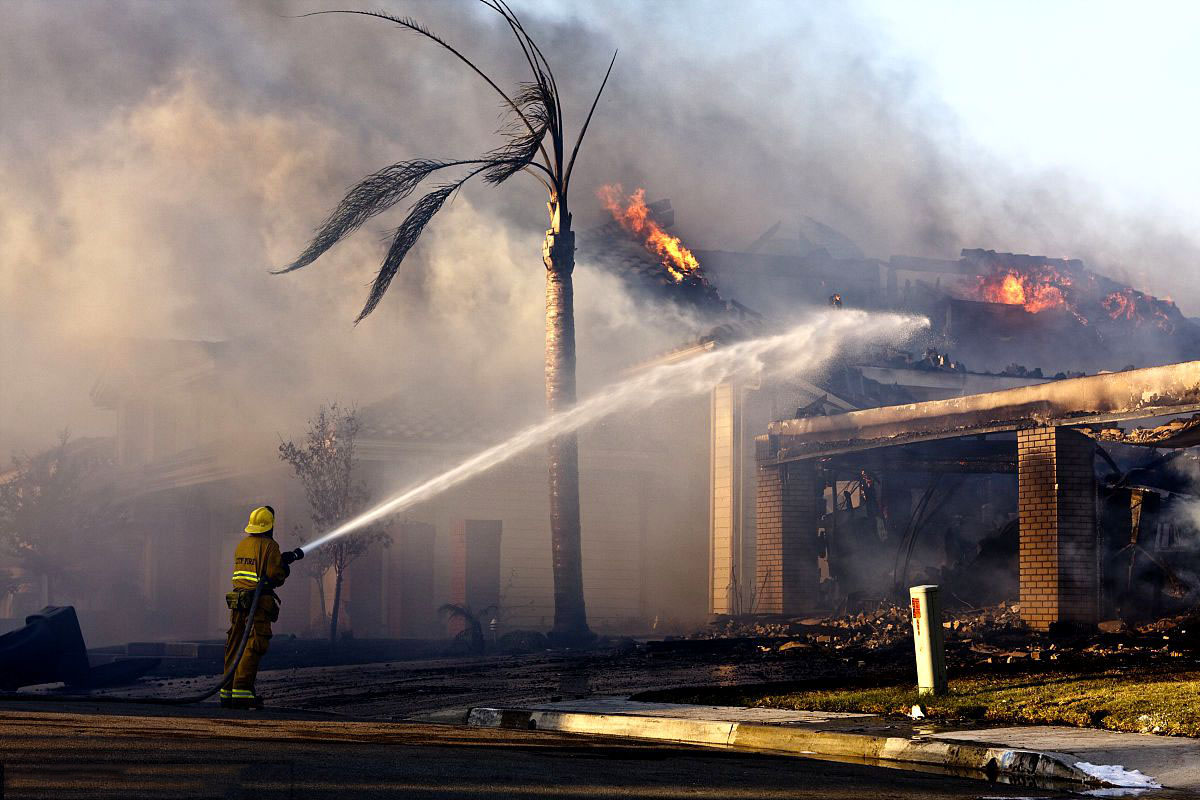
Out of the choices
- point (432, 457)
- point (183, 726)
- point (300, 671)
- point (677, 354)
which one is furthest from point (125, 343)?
point (183, 726)

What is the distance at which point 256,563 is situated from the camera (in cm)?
1274

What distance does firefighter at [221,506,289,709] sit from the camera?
500 inches

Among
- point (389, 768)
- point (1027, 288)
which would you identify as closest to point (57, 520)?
point (1027, 288)

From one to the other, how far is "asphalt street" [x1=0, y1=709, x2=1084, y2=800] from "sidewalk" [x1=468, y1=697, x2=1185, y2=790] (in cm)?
32

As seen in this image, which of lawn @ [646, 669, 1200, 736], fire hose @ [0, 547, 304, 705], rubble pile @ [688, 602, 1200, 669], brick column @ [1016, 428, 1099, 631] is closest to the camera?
lawn @ [646, 669, 1200, 736]

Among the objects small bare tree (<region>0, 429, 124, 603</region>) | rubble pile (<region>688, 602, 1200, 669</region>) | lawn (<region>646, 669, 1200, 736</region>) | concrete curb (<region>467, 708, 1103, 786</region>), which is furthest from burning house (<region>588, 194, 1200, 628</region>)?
small bare tree (<region>0, 429, 124, 603</region>)

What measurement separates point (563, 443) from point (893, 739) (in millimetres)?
13839

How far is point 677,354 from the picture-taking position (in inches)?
1133

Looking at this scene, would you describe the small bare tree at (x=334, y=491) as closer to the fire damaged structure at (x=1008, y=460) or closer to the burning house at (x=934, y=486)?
the burning house at (x=934, y=486)

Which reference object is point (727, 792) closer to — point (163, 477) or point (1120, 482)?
point (1120, 482)

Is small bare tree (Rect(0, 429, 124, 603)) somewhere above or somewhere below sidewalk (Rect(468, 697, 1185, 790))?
above

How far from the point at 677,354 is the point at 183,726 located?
19270mm

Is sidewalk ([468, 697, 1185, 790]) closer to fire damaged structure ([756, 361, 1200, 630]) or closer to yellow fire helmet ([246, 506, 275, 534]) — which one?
yellow fire helmet ([246, 506, 275, 534])

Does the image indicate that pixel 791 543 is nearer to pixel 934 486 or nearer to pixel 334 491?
pixel 934 486
